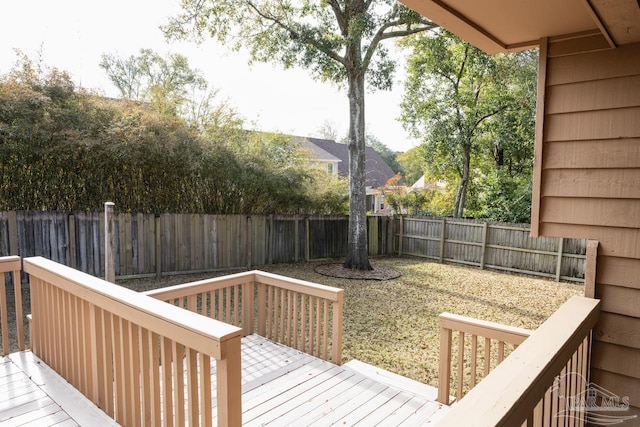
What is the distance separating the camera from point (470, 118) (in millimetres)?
10953

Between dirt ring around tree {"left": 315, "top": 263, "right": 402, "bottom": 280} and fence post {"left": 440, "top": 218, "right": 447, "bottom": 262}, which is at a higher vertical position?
fence post {"left": 440, "top": 218, "right": 447, "bottom": 262}

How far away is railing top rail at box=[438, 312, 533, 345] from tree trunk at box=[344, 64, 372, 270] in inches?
225

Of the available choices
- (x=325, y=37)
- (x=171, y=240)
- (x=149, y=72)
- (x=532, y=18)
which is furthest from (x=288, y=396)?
(x=149, y=72)

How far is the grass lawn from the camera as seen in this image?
3984 millimetres

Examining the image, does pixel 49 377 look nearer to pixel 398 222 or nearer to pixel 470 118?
pixel 398 222

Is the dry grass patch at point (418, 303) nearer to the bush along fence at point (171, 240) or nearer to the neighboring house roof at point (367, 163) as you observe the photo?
the bush along fence at point (171, 240)

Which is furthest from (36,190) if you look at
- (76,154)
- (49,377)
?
(49,377)

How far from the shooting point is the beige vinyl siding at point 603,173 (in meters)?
1.75

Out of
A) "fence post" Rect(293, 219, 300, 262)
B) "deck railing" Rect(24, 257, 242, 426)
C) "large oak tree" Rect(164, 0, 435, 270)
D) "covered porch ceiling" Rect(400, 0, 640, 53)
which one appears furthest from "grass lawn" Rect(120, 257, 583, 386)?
"covered porch ceiling" Rect(400, 0, 640, 53)

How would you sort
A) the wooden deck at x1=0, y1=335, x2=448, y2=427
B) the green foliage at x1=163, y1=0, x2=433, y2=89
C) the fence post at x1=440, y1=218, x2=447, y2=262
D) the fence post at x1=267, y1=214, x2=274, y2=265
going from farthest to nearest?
1. the fence post at x1=440, y1=218, x2=447, y2=262
2. the fence post at x1=267, y1=214, x2=274, y2=265
3. the green foliage at x1=163, y1=0, x2=433, y2=89
4. the wooden deck at x1=0, y1=335, x2=448, y2=427

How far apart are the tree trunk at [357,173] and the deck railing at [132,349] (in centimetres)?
628

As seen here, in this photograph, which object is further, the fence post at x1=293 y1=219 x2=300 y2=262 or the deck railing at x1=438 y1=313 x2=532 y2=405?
the fence post at x1=293 y1=219 x2=300 y2=262

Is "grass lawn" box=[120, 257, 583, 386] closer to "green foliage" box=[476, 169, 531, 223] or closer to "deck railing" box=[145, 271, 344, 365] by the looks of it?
"deck railing" box=[145, 271, 344, 365]

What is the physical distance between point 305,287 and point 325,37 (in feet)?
20.3
